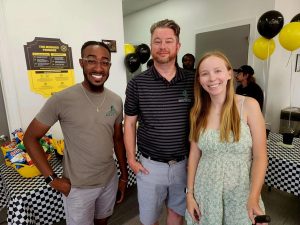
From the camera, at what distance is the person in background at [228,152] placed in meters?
1.10

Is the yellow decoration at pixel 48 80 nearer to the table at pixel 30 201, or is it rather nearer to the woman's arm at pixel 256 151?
the table at pixel 30 201

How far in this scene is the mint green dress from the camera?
111 cm

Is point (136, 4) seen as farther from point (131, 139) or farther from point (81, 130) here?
point (81, 130)

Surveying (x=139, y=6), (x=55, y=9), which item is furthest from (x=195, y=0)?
(x=55, y=9)

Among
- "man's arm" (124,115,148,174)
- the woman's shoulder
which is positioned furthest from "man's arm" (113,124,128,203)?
the woman's shoulder

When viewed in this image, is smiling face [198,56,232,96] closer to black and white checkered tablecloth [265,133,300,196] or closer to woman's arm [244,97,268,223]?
woman's arm [244,97,268,223]

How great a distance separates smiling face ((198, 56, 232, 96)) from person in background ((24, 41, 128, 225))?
59 centimetres

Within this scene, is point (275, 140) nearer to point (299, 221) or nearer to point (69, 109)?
point (299, 221)

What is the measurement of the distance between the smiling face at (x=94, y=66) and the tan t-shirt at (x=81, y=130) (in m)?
0.06

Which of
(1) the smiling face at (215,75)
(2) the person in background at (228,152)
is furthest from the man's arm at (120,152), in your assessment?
(1) the smiling face at (215,75)

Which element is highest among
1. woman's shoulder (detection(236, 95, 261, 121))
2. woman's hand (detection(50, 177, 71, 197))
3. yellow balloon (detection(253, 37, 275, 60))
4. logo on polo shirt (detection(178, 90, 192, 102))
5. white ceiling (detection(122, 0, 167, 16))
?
white ceiling (detection(122, 0, 167, 16))

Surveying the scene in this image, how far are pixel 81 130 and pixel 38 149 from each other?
0.26m

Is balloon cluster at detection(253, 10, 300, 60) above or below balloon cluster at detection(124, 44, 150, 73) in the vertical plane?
above

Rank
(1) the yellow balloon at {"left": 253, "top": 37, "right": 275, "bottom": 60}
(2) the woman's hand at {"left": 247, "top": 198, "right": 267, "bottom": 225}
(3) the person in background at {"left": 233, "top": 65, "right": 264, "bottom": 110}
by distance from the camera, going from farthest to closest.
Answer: (3) the person in background at {"left": 233, "top": 65, "right": 264, "bottom": 110} < (1) the yellow balloon at {"left": 253, "top": 37, "right": 275, "bottom": 60} < (2) the woman's hand at {"left": 247, "top": 198, "right": 267, "bottom": 225}
